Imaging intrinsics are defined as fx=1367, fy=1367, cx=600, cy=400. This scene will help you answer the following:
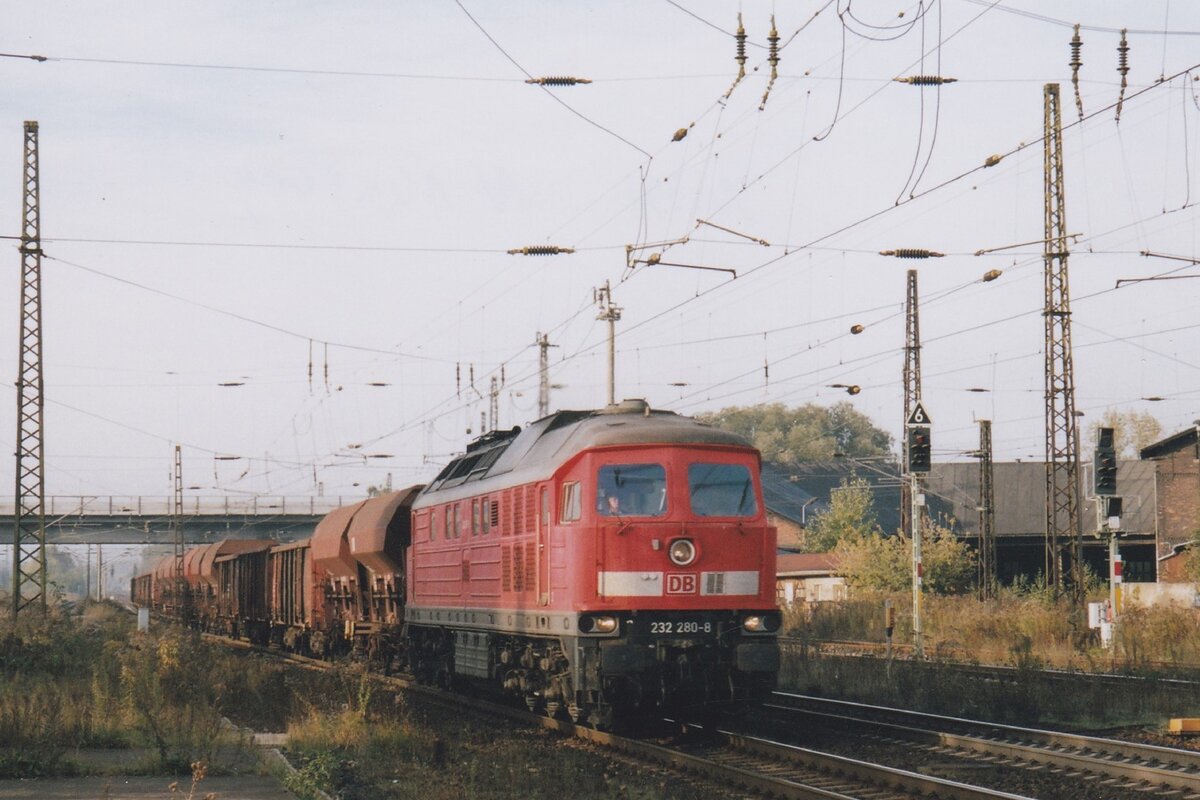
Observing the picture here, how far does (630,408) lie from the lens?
18.5 meters

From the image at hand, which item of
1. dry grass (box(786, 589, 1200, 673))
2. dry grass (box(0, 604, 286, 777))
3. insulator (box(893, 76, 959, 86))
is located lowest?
dry grass (box(786, 589, 1200, 673))

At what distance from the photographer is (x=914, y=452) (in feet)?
89.7

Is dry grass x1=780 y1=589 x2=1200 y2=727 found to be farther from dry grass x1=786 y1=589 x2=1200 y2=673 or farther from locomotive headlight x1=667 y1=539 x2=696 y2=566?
locomotive headlight x1=667 y1=539 x2=696 y2=566

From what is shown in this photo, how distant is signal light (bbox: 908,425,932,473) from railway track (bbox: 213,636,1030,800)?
1076cm

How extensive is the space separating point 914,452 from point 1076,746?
41.6ft

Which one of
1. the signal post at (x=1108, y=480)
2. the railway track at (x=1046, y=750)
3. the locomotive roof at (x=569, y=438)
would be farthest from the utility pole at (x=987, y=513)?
the railway track at (x=1046, y=750)

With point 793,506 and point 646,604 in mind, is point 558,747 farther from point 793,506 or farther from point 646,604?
point 793,506

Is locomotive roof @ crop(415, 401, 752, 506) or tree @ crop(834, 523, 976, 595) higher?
locomotive roof @ crop(415, 401, 752, 506)

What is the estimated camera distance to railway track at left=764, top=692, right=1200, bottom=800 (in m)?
12.8

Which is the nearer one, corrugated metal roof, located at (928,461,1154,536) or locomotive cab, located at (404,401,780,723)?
locomotive cab, located at (404,401,780,723)

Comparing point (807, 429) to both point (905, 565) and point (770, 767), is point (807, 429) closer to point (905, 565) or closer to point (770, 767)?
point (905, 565)

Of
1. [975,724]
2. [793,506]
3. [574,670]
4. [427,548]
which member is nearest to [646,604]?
[574,670]

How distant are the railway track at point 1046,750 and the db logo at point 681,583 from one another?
9.47ft

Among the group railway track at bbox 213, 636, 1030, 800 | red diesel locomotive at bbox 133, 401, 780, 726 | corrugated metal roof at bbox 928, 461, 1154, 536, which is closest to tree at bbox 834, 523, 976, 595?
corrugated metal roof at bbox 928, 461, 1154, 536
